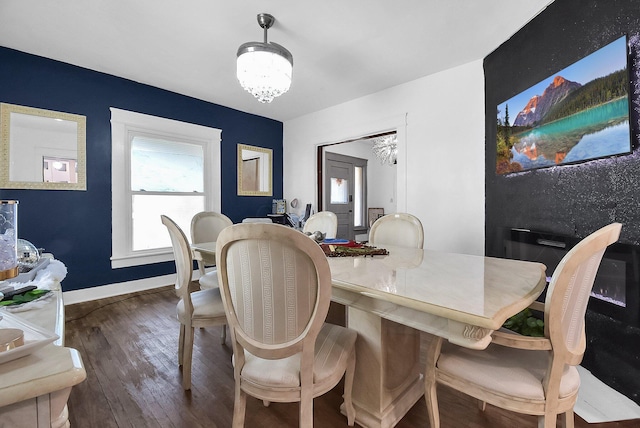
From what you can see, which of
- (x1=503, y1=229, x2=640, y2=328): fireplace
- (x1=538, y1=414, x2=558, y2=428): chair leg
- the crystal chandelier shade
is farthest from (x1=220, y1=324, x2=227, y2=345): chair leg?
the crystal chandelier shade

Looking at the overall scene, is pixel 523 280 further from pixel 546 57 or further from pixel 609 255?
pixel 546 57

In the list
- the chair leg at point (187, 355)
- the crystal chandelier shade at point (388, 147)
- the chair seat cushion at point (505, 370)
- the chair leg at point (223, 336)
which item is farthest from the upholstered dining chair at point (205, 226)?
the crystal chandelier shade at point (388, 147)

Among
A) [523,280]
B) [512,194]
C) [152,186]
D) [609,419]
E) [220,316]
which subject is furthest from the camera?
[152,186]

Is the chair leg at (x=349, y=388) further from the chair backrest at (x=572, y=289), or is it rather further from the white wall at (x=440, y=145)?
the white wall at (x=440, y=145)

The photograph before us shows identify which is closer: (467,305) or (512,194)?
(467,305)

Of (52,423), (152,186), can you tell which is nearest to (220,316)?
(52,423)

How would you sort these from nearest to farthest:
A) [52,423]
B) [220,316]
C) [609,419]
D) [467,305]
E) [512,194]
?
[52,423] → [467,305] → [609,419] → [220,316] → [512,194]

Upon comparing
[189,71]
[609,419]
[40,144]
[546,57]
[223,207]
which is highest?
[189,71]

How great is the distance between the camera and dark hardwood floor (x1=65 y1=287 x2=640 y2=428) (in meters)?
1.44

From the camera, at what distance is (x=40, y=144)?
2.95 meters

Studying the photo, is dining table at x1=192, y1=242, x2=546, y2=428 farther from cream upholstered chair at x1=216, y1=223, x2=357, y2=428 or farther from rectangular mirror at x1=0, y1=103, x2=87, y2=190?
rectangular mirror at x1=0, y1=103, x2=87, y2=190

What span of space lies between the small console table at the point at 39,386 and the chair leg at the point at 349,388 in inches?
40.1

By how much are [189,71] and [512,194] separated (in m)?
3.56

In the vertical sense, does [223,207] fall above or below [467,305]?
above
